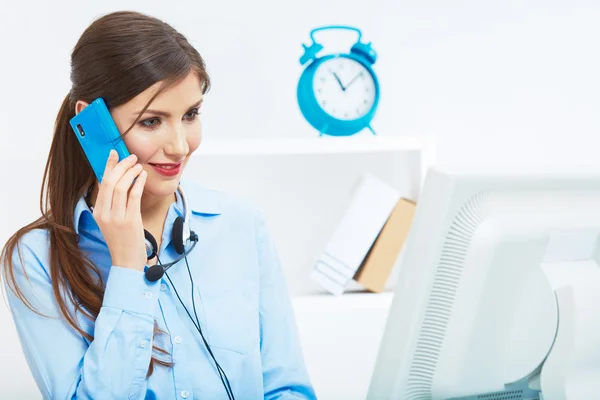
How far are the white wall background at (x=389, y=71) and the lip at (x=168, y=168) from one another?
3.55 feet

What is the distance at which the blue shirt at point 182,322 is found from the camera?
1.25 m

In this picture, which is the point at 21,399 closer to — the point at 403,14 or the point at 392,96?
the point at 392,96

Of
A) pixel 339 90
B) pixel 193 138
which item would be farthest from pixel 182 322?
pixel 339 90

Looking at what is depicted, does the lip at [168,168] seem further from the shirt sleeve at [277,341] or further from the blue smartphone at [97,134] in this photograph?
the shirt sleeve at [277,341]

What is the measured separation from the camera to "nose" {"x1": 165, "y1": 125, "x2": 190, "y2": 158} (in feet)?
4.34

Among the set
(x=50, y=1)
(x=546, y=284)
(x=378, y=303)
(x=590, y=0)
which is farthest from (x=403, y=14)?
(x=546, y=284)

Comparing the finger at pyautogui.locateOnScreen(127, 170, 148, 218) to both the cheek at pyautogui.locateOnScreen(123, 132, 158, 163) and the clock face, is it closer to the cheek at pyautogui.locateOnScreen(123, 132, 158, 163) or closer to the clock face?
the cheek at pyautogui.locateOnScreen(123, 132, 158, 163)

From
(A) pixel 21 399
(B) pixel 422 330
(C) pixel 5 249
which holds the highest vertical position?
(B) pixel 422 330

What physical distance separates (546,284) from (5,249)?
3.07 feet

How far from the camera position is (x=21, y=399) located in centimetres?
228

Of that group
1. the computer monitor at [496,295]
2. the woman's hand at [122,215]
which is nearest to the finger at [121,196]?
the woman's hand at [122,215]

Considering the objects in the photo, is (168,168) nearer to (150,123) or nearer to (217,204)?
(150,123)

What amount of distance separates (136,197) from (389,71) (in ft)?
5.02

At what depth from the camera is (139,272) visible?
1.29 metres
